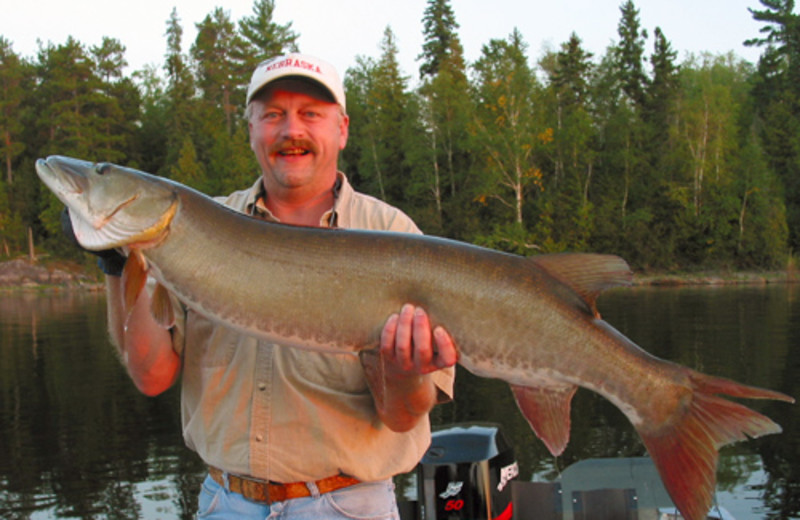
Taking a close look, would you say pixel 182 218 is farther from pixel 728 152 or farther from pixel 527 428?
pixel 728 152

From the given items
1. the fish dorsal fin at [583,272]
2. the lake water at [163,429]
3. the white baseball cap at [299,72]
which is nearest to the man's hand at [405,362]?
the fish dorsal fin at [583,272]

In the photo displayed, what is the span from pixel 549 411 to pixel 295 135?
1.50 m

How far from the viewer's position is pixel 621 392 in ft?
8.53

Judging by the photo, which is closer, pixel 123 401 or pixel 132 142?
pixel 123 401

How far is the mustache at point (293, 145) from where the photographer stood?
2988 millimetres

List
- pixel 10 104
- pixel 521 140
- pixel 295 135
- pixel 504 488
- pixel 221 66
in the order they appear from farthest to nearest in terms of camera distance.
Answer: pixel 221 66
pixel 10 104
pixel 521 140
pixel 504 488
pixel 295 135


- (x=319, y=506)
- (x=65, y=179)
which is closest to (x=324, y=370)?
(x=319, y=506)

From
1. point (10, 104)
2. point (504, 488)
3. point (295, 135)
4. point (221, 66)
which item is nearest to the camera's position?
point (295, 135)

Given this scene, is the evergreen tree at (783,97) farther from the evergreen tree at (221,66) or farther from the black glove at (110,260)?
the black glove at (110,260)

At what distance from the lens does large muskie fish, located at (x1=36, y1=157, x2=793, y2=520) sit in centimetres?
259

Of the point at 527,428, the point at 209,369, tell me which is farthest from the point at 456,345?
the point at 527,428

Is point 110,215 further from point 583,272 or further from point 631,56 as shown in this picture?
point 631,56

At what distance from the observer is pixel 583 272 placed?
274 centimetres

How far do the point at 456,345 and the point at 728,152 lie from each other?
46.2 meters
